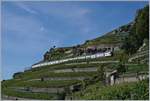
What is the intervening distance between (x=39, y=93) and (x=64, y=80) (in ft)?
12.2

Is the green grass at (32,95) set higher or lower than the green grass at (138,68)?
lower

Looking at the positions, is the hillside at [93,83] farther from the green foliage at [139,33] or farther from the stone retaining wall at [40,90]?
the green foliage at [139,33]

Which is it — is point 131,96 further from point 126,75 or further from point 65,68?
point 65,68

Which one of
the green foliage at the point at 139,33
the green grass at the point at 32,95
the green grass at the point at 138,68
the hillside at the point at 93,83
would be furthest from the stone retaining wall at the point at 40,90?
the green foliage at the point at 139,33

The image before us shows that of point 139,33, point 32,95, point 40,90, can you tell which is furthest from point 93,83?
point 139,33

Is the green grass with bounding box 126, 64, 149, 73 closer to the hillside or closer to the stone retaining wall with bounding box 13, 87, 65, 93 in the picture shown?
the hillside

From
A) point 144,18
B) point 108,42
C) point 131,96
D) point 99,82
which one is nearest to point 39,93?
point 99,82

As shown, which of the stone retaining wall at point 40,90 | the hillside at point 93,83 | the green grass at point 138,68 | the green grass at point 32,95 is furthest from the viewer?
the stone retaining wall at point 40,90

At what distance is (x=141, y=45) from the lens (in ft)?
151

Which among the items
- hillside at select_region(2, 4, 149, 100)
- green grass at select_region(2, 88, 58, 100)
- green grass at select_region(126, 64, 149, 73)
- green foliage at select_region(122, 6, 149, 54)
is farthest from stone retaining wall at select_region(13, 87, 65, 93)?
green foliage at select_region(122, 6, 149, 54)

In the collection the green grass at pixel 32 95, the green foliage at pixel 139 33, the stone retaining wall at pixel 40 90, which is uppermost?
the green foliage at pixel 139 33

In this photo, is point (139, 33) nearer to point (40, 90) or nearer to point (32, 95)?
point (40, 90)

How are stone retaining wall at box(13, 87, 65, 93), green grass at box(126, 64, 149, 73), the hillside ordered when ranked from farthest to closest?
1. stone retaining wall at box(13, 87, 65, 93)
2. green grass at box(126, 64, 149, 73)
3. the hillside

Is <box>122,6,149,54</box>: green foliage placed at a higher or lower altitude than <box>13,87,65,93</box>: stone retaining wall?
higher
